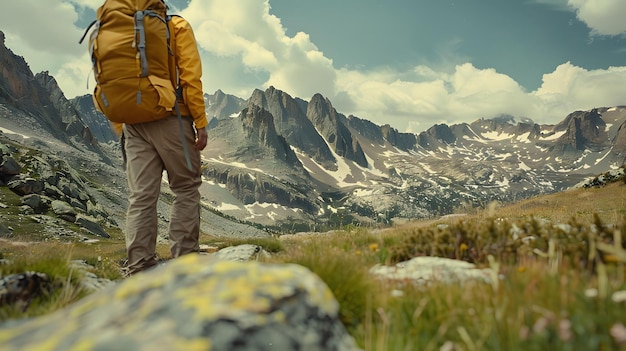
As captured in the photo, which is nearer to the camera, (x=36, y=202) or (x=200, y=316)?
(x=200, y=316)

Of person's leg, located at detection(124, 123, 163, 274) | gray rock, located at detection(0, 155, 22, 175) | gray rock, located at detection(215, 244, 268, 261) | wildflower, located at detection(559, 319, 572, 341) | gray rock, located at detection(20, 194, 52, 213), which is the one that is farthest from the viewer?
gray rock, located at detection(0, 155, 22, 175)

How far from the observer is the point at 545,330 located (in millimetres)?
2068

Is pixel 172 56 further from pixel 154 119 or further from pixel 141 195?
pixel 141 195

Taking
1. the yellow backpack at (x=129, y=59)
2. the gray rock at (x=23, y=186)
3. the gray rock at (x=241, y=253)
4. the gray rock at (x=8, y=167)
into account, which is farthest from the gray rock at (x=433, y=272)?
the gray rock at (x=8, y=167)

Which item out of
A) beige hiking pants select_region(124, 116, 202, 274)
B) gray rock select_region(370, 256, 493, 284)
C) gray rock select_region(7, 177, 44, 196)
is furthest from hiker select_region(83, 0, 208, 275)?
gray rock select_region(7, 177, 44, 196)

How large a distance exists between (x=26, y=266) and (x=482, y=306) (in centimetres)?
466

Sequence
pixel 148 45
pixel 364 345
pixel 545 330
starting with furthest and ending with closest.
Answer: pixel 148 45
pixel 364 345
pixel 545 330

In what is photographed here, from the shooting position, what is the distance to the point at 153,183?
6.44m

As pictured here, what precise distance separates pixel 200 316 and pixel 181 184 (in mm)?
5055

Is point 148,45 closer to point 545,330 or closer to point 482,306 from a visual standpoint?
point 482,306

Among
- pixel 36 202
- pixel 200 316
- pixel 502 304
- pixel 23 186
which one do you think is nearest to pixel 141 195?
pixel 200 316

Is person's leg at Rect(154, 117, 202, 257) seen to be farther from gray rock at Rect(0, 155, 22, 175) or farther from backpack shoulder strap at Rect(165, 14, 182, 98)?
gray rock at Rect(0, 155, 22, 175)

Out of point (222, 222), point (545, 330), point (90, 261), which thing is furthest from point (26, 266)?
point (222, 222)

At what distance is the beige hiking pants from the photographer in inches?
246
